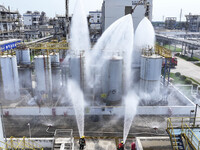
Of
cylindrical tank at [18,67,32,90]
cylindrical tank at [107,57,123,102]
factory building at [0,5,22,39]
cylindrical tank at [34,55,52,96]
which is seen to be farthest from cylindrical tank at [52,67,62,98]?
factory building at [0,5,22,39]

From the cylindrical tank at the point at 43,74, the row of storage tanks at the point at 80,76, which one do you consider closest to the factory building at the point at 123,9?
the row of storage tanks at the point at 80,76

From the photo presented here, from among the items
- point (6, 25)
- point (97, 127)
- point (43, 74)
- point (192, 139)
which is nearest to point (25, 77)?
point (43, 74)

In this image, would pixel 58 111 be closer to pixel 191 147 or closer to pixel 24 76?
pixel 24 76

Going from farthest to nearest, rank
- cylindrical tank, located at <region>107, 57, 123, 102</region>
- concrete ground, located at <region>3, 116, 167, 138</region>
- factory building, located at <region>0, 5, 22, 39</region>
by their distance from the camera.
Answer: factory building, located at <region>0, 5, 22, 39</region> → cylindrical tank, located at <region>107, 57, 123, 102</region> → concrete ground, located at <region>3, 116, 167, 138</region>

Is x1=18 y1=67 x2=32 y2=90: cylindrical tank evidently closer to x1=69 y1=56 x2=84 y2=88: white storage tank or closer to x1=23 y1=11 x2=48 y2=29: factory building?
x1=69 y1=56 x2=84 y2=88: white storage tank

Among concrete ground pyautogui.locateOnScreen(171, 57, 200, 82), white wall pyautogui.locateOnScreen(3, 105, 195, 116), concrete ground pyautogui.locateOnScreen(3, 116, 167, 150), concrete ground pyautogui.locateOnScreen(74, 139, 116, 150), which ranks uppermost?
concrete ground pyautogui.locateOnScreen(171, 57, 200, 82)

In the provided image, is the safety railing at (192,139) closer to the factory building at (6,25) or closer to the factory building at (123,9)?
the factory building at (123,9)

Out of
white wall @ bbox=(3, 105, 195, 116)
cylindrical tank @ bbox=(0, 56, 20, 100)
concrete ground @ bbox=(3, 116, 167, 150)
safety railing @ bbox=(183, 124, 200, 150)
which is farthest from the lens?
cylindrical tank @ bbox=(0, 56, 20, 100)
